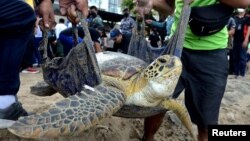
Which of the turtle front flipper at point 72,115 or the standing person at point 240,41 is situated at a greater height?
the turtle front flipper at point 72,115

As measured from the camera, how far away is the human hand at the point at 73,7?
1985 millimetres

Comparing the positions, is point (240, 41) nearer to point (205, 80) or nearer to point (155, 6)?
point (155, 6)

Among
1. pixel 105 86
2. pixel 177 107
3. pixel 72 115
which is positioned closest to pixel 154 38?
pixel 177 107

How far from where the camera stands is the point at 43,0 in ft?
7.40

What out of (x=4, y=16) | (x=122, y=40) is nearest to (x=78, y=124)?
(x=4, y=16)

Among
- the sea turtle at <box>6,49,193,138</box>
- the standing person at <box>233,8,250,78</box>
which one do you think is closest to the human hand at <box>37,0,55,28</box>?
the sea turtle at <box>6,49,193,138</box>

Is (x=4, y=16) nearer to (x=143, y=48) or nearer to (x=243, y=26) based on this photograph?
(x=143, y=48)

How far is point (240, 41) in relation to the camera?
7.73 meters

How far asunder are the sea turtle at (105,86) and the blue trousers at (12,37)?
319 millimetres

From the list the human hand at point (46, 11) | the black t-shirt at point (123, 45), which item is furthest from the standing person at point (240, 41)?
the human hand at point (46, 11)

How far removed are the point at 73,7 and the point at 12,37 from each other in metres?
0.37

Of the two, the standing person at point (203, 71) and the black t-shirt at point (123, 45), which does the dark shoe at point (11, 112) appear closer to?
the standing person at point (203, 71)

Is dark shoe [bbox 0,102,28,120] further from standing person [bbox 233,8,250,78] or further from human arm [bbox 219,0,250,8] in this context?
standing person [bbox 233,8,250,78]

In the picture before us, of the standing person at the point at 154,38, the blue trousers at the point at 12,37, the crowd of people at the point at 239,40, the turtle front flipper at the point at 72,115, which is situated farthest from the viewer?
the standing person at the point at 154,38
